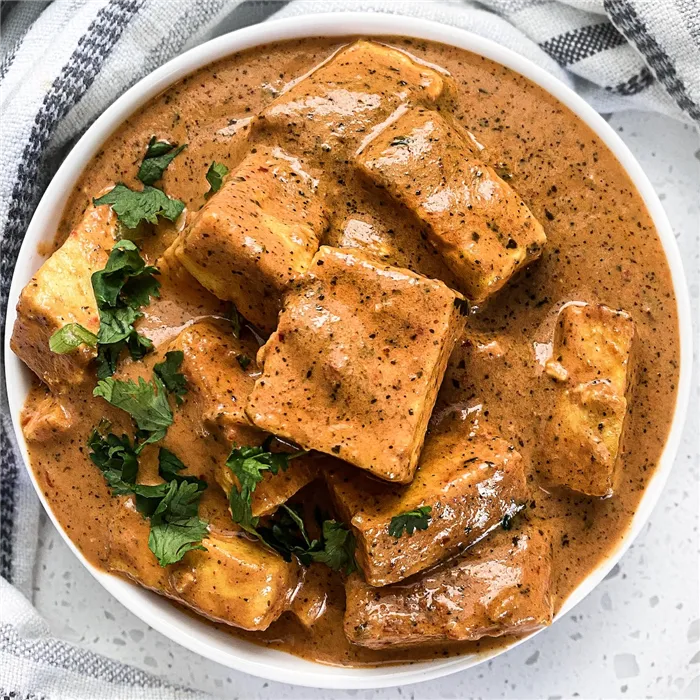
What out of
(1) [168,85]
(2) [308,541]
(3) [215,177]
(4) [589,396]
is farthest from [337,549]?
(1) [168,85]

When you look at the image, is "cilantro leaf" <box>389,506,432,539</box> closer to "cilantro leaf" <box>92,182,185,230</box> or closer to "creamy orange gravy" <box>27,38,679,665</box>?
"creamy orange gravy" <box>27,38,679,665</box>

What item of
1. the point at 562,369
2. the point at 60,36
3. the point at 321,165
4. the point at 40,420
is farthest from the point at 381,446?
the point at 60,36

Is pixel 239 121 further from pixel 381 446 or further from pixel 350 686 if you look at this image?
pixel 350 686

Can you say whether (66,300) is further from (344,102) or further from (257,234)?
(344,102)

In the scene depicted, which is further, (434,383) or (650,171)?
(650,171)

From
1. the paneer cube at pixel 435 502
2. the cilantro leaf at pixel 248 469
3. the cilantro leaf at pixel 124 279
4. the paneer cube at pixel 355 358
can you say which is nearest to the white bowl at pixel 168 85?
the cilantro leaf at pixel 124 279
